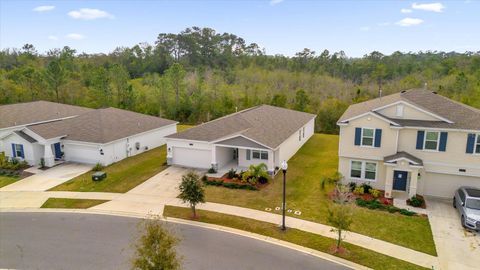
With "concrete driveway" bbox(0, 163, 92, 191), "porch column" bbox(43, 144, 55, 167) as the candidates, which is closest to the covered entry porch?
"concrete driveway" bbox(0, 163, 92, 191)

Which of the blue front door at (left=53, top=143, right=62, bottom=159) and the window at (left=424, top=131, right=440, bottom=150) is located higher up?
the window at (left=424, top=131, right=440, bottom=150)

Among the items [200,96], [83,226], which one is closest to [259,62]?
[200,96]

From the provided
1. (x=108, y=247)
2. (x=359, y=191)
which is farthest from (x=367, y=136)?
(x=108, y=247)

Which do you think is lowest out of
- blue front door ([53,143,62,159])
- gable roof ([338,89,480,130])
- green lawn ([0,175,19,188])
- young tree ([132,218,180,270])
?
green lawn ([0,175,19,188])

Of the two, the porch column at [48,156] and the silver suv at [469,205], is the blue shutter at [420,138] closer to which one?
the silver suv at [469,205]

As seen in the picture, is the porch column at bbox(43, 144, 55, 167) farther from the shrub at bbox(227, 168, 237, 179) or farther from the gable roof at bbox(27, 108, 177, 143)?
the shrub at bbox(227, 168, 237, 179)

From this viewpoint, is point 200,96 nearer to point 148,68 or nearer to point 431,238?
point 148,68

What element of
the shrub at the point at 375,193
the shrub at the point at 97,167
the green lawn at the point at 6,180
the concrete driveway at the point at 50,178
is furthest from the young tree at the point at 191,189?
the green lawn at the point at 6,180
